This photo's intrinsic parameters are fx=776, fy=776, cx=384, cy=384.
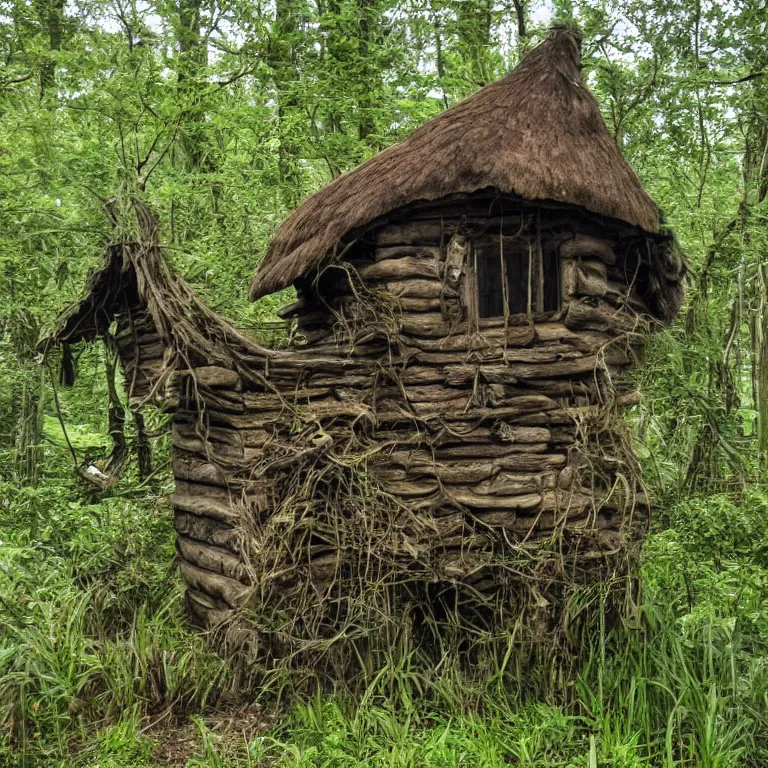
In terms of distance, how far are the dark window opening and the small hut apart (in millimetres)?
15

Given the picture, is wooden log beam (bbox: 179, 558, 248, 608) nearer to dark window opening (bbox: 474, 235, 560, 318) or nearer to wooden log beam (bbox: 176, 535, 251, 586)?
wooden log beam (bbox: 176, 535, 251, 586)

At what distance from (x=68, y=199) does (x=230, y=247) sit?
6.82 feet

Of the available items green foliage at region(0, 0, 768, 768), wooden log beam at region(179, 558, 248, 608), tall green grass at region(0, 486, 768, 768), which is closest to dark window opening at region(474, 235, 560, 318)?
green foliage at region(0, 0, 768, 768)

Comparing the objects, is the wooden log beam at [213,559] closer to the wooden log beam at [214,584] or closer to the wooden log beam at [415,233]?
the wooden log beam at [214,584]

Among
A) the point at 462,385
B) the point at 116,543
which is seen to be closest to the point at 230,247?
the point at 116,543

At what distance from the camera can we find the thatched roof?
17.6 ft

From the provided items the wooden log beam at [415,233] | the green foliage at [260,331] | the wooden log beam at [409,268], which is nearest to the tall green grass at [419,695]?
the green foliage at [260,331]

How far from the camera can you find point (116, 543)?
664 cm

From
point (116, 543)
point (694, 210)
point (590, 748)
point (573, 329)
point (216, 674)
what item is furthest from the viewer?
point (694, 210)

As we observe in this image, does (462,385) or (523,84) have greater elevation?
(523,84)

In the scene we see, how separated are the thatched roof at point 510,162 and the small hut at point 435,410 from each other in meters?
0.02

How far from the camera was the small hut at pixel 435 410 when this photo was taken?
5344 mm

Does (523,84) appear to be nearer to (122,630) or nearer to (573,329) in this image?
(573,329)

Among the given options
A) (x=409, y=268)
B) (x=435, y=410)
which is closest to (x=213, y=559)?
(x=435, y=410)
